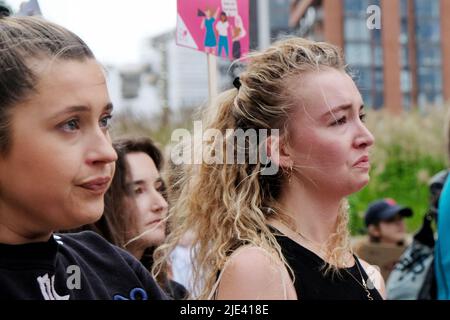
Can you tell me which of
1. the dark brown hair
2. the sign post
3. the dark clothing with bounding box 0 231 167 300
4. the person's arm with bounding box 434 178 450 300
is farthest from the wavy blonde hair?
the person's arm with bounding box 434 178 450 300

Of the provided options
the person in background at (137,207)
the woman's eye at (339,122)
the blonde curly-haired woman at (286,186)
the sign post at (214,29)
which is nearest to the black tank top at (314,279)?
the blonde curly-haired woman at (286,186)

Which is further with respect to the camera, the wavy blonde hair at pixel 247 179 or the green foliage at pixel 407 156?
the green foliage at pixel 407 156

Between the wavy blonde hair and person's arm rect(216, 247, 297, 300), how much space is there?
0.06 m

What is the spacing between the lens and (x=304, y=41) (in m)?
1.64

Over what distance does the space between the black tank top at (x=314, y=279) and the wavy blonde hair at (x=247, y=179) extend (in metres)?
0.03

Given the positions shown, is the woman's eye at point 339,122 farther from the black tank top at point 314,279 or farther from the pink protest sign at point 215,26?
the pink protest sign at point 215,26

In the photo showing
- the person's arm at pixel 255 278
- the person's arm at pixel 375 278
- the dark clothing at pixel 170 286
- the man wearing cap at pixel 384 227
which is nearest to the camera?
the person's arm at pixel 255 278

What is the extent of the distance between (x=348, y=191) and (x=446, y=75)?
1749 centimetres

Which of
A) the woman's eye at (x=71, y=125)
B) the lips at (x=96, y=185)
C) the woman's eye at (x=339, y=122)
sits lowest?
the lips at (x=96, y=185)

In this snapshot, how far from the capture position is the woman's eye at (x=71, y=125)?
1.00 m

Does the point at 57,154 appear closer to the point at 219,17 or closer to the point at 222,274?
the point at 222,274

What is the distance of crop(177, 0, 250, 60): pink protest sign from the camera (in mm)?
1604

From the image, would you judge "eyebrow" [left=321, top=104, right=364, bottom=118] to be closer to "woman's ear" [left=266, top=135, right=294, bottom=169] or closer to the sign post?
"woman's ear" [left=266, top=135, right=294, bottom=169]

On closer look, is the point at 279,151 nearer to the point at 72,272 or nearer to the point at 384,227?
the point at 72,272
